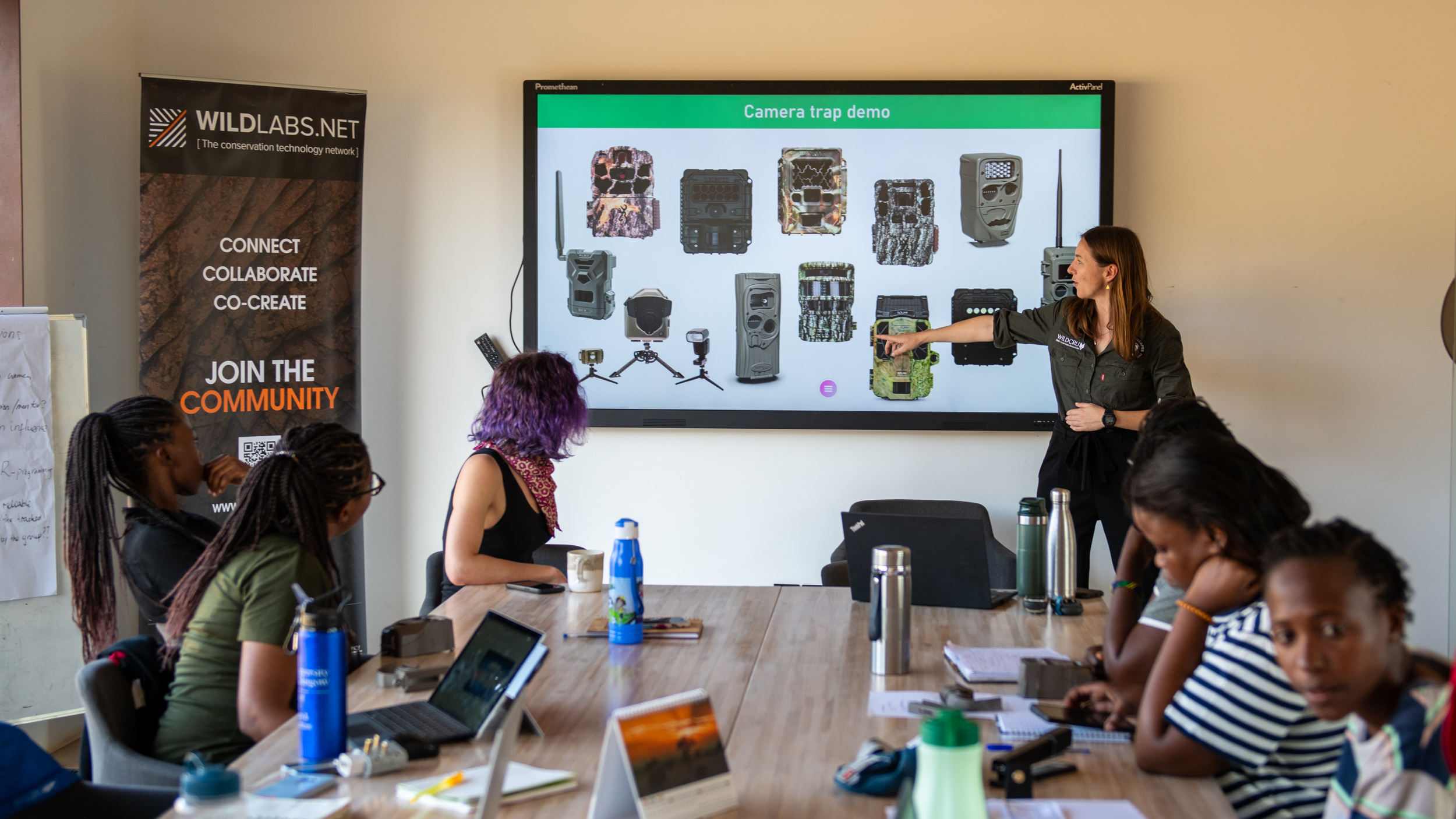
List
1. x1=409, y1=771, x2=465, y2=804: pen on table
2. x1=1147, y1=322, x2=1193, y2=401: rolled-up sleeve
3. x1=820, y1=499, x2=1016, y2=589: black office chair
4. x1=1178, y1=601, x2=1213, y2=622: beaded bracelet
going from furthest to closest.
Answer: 1. x1=1147, y1=322, x2=1193, y2=401: rolled-up sleeve
2. x1=820, y1=499, x2=1016, y2=589: black office chair
3. x1=1178, y1=601, x2=1213, y2=622: beaded bracelet
4. x1=409, y1=771, x2=465, y2=804: pen on table

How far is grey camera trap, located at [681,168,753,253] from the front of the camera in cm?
439

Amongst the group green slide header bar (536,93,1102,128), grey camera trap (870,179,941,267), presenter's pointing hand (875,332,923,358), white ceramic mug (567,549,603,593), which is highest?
green slide header bar (536,93,1102,128)

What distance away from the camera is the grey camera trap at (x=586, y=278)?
441 centimetres

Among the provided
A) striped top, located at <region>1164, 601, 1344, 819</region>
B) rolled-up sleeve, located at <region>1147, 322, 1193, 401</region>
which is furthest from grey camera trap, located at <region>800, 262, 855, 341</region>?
striped top, located at <region>1164, 601, 1344, 819</region>

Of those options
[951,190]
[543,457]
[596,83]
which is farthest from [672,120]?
[543,457]

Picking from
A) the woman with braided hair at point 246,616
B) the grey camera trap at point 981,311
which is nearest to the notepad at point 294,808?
the woman with braided hair at point 246,616

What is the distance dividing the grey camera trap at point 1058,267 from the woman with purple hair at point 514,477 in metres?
2.03

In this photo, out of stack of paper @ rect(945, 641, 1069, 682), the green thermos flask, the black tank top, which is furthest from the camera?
the black tank top

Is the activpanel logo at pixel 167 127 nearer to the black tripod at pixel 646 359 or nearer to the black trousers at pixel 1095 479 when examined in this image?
the black tripod at pixel 646 359

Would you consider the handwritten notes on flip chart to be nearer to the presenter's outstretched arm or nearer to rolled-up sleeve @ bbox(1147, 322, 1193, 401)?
the presenter's outstretched arm

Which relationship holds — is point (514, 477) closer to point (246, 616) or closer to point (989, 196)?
point (246, 616)

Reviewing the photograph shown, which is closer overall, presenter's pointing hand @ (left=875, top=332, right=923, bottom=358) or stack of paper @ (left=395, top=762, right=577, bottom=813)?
stack of paper @ (left=395, top=762, right=577, bottom=813)

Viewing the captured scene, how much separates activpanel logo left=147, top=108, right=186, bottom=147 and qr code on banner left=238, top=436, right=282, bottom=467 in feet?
3.73

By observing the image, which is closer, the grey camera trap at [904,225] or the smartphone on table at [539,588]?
the smartphone on table at [539,588]
